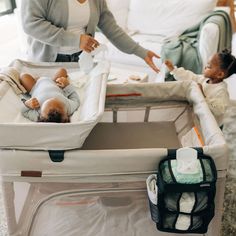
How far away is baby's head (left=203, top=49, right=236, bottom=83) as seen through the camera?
164cm

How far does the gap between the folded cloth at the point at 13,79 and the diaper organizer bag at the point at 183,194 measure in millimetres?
607

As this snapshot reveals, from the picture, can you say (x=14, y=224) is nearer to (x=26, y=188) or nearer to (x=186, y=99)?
(x=26, y=188)

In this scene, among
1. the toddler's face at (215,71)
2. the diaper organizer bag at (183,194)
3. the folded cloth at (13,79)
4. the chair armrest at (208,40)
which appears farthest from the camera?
the chair armrest at (208,40)

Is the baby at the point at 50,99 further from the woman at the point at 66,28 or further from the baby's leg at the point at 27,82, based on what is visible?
the woman at the point at 66,28

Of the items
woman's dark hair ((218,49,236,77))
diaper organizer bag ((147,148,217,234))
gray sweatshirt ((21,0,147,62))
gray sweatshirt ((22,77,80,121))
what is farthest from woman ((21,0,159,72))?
diaper organizer bag ((147,148,217,234))

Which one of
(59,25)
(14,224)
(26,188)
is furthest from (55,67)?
(14,224)

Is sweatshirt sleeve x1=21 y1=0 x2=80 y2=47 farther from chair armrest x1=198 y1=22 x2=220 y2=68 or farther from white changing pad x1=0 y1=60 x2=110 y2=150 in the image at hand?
chair armrest x1=198 y1=22 x2=220 y2=68

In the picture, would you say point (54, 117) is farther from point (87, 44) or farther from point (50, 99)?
point (87, 44)

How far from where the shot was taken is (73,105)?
1.31 metres

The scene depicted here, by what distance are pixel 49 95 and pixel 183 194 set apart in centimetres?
59

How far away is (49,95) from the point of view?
129 cm

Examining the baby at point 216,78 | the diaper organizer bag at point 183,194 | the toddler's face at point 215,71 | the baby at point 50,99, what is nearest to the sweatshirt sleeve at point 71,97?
the baby at point 50,99

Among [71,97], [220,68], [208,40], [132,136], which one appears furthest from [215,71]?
[208,40]

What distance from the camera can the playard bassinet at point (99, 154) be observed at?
1.09 metres
